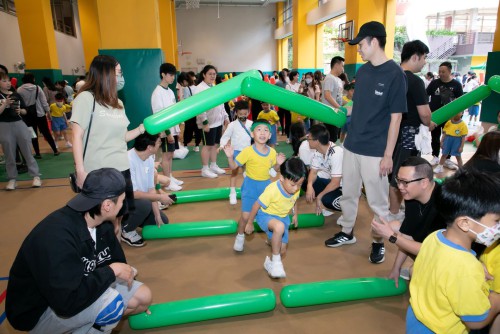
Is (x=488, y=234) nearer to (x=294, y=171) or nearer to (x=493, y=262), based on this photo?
(x=493, y=262)

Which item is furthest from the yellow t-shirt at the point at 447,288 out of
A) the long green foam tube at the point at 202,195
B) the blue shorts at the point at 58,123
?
the blue shorts at the point at 58,123

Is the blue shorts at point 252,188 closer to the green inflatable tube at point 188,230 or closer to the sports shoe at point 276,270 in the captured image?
the green inflatable tube at point 188,230

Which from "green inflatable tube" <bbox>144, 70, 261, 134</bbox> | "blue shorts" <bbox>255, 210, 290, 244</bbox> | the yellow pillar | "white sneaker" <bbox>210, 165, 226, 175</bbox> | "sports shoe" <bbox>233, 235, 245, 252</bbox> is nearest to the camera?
"green inflatable tube" <bbox>144, 70, 261, 134</bbox>

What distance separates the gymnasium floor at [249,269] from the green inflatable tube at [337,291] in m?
0.07

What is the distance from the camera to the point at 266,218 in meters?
2.84

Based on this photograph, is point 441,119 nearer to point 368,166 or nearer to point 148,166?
point 368,166

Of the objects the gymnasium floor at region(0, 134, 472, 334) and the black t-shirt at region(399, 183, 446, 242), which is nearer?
the black t-shirt at region(399, 183, 446, 242)

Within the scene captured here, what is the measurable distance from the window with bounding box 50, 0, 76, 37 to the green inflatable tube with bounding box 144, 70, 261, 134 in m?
16.3

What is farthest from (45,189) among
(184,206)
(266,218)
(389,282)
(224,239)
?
(389,282)

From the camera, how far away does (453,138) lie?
18.5 feet

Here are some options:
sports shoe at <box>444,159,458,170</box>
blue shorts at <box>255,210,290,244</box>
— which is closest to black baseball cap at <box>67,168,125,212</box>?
blue shorts at <box>255,210,290,244</box>

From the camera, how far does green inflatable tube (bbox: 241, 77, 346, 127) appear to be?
2.67 metres

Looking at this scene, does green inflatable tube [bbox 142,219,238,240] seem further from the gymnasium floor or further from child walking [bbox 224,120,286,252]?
child walking [bbox 224,120,286,252]

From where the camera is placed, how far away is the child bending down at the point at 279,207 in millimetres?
2613
